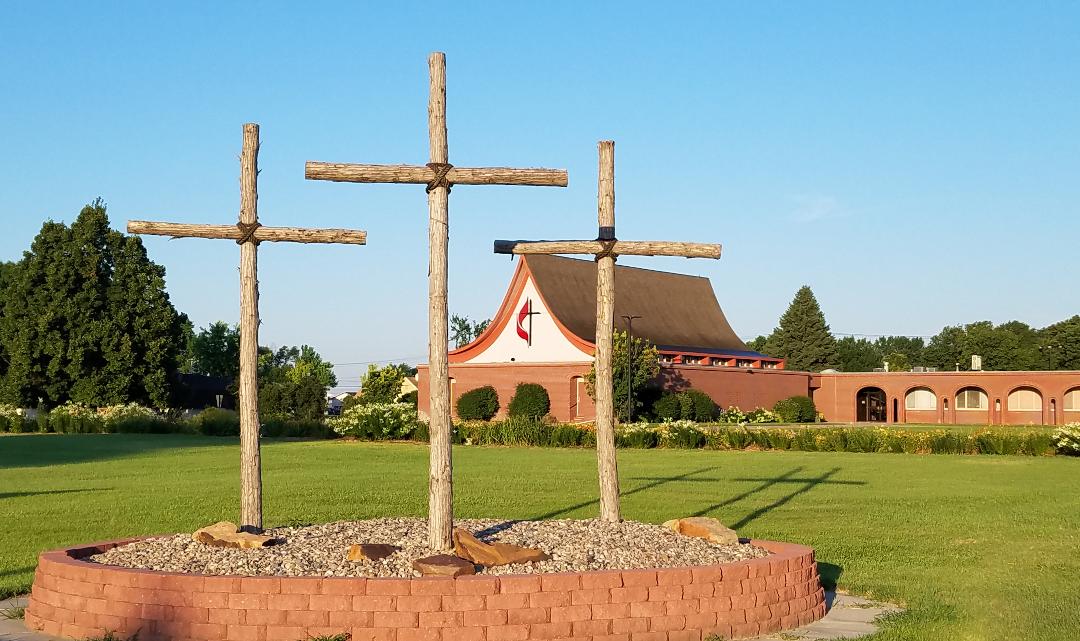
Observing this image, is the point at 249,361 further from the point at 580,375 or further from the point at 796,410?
the point at 796,410

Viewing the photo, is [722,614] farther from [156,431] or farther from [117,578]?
[156,431]

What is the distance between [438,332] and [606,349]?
2237 millimetres

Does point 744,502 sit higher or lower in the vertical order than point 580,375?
lower

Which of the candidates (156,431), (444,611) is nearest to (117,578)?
(444,611)

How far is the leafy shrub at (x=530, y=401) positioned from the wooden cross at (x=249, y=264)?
4260cm

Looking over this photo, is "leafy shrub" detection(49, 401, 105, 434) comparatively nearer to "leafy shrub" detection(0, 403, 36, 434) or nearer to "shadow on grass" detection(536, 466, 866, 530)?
"leafy shrub" detection(0, 403, 36, 434)

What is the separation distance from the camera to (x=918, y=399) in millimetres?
62750

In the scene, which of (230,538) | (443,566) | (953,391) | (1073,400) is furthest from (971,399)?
(443,566)

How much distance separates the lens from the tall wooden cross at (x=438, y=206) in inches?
334

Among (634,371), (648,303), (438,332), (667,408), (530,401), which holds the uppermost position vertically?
(648,303)

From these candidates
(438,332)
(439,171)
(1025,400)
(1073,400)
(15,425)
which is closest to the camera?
(438,332)

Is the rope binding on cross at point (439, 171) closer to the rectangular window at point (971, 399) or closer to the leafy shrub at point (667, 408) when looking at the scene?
the leafy shrub at point (667, 408)

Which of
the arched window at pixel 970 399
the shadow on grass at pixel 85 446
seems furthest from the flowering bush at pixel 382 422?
the arched window at pixel 970 399

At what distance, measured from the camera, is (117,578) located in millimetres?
7145
